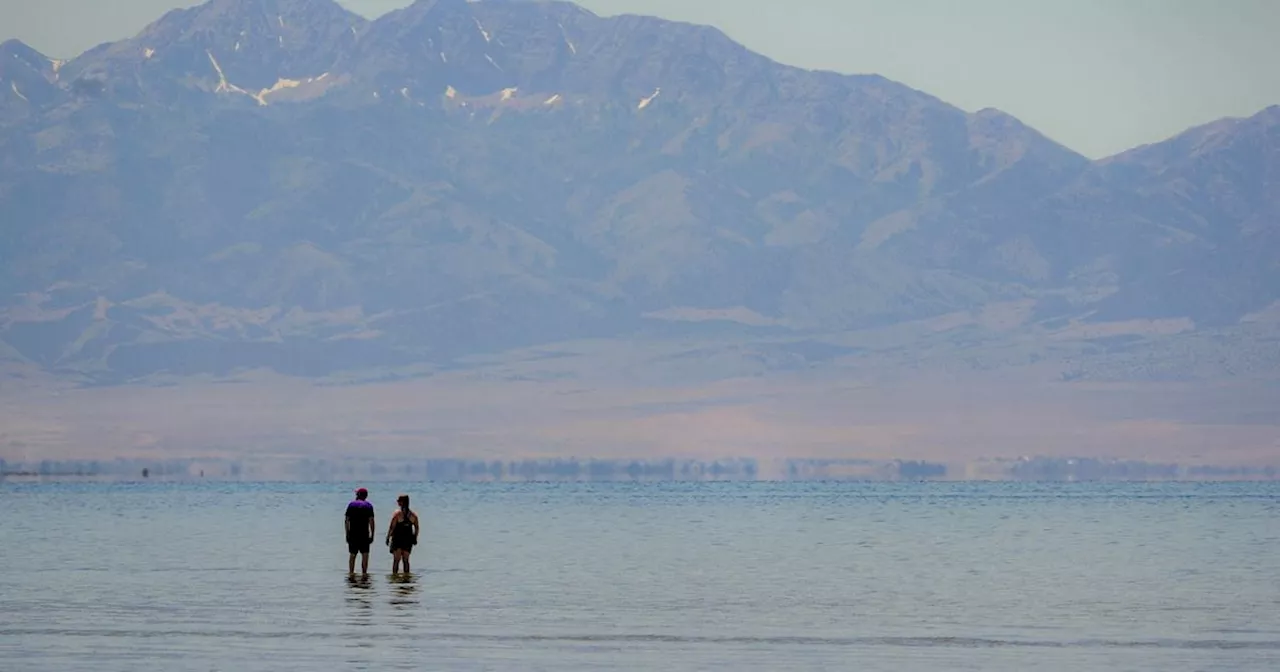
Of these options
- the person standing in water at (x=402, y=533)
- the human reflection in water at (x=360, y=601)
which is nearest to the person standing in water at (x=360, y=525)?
the person standing in water at (x=402, y=533)

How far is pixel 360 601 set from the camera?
41.8 m

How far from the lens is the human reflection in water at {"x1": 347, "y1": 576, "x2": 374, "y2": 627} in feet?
122

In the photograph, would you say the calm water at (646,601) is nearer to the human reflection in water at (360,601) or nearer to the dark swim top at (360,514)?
the human reflection in water at (360,601)

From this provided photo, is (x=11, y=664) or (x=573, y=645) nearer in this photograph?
(x=11, y=664)

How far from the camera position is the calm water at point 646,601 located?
32.0 meters

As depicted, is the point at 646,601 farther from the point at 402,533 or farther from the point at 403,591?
the point at 402,533

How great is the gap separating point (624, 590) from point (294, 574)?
961 centimetres

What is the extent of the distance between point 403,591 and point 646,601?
5438 millimetres

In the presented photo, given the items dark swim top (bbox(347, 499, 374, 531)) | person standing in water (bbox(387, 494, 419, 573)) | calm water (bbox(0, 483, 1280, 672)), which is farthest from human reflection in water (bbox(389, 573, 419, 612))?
dark swim top (bbox(347, 499, 374, 531))

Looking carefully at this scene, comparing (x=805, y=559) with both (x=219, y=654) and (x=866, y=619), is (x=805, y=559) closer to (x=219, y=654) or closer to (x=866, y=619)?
(x=866, y=619)

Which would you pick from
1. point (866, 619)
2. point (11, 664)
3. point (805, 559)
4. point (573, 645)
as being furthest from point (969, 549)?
point (11, 664)

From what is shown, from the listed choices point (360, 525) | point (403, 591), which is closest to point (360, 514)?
point (360, 525)

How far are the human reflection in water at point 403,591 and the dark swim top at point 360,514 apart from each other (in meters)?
1.51

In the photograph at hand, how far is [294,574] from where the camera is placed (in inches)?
2032
